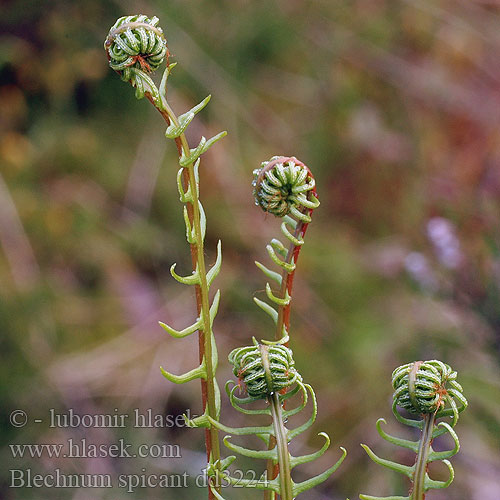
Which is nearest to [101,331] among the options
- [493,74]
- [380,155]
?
[380,155]

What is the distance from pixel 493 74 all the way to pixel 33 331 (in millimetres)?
1924

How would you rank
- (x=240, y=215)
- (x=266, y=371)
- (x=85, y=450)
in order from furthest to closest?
(x=240, y=215)
(x=85, y=450)
(x=266, y=371)

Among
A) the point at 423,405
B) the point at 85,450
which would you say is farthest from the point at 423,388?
the point at 85,450

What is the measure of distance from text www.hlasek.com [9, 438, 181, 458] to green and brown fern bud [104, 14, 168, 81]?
1.19 meters

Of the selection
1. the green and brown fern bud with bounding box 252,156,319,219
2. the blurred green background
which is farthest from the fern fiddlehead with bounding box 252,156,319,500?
the blurred green background

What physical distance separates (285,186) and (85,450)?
1.23 m

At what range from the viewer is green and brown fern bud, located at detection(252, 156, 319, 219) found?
0.48m

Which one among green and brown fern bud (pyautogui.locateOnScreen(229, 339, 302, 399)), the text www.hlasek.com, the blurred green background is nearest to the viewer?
green and brown fern bud (pyautogui.locateOnScreen(229, 339, 302, 399))

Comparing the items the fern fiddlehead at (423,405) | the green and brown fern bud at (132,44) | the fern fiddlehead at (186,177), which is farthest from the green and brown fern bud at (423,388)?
the green and brown fern bud at (132,44)

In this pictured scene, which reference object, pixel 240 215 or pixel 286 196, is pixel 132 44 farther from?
pixel 240 215

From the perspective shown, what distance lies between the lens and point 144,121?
6.88ft

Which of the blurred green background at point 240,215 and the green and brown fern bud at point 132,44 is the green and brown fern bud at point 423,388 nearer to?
the green and brown fern bud at point 132,44

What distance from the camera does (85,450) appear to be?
1.54 m

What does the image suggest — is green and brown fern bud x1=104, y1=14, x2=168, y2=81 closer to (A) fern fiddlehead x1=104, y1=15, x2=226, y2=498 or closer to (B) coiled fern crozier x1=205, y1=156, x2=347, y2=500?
(A) fern fiddlehead x1=104, y1=15, x2=226, y2=498
